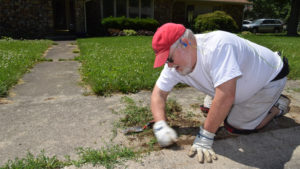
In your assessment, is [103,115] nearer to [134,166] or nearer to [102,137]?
[102,137]

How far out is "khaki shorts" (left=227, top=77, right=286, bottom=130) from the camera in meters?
2.36

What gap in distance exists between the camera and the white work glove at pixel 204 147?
2.04 m

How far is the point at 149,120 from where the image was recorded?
274 cm

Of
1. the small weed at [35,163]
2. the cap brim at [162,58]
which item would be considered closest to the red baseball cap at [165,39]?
the cap brim at [162,58]

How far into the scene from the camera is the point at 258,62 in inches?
85.7

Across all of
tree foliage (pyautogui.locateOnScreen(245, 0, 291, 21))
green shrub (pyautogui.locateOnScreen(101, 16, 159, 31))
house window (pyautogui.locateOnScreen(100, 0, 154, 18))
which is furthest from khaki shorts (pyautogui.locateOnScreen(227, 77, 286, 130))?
tree foliage (pyautogui.locateOnScreen(245, 0, 291, 21))

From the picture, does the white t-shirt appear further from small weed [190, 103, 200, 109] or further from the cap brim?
small weed [190, 103, 200, 109]

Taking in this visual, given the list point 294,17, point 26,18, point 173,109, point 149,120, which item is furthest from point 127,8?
point 149,120

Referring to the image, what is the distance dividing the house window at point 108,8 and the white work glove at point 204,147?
52.2 feet

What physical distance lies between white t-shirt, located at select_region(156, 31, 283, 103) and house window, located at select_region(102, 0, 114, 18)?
15389 millimetres

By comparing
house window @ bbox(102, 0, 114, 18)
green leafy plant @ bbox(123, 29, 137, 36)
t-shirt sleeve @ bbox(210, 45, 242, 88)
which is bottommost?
t-shirt sleeve @ bbox(210, 45, 242, 88)

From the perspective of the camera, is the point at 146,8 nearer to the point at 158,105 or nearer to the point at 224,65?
the point at 158,105

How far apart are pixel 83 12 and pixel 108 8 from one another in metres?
2.07

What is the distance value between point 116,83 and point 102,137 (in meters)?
1.51
